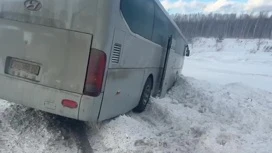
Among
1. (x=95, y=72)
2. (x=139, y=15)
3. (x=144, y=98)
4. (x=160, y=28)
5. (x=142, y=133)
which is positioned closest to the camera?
(x=95, y=72)

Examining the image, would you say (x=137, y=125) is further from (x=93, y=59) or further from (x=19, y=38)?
(x=19, y=38)

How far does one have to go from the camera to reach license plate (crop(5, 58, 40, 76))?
488 centimetres

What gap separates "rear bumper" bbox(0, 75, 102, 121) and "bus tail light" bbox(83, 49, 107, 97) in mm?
120

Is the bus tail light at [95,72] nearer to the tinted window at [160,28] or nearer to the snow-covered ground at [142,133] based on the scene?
the snow-covered ground at [142,133]

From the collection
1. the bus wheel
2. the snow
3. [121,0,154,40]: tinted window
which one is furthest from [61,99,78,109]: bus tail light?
the snow

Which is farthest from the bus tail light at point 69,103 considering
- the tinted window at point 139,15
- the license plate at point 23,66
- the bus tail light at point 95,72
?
the tinted window at point 139,15

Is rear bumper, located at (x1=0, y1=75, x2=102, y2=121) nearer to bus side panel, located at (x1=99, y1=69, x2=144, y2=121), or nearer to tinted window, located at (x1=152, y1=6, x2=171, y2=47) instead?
bus side panel, located at (x1=99, y1=69, x2=144, y2=121)

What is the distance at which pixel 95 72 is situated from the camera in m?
4.64

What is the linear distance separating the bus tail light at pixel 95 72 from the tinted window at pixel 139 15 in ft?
3.14

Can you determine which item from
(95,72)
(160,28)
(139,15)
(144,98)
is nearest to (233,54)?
(160,28)

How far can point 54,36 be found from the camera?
475 centimetres

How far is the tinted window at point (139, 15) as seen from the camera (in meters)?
5.32

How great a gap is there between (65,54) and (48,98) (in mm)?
730

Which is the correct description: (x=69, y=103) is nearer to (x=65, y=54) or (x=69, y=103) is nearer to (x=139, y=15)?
(x=65, y=54)
